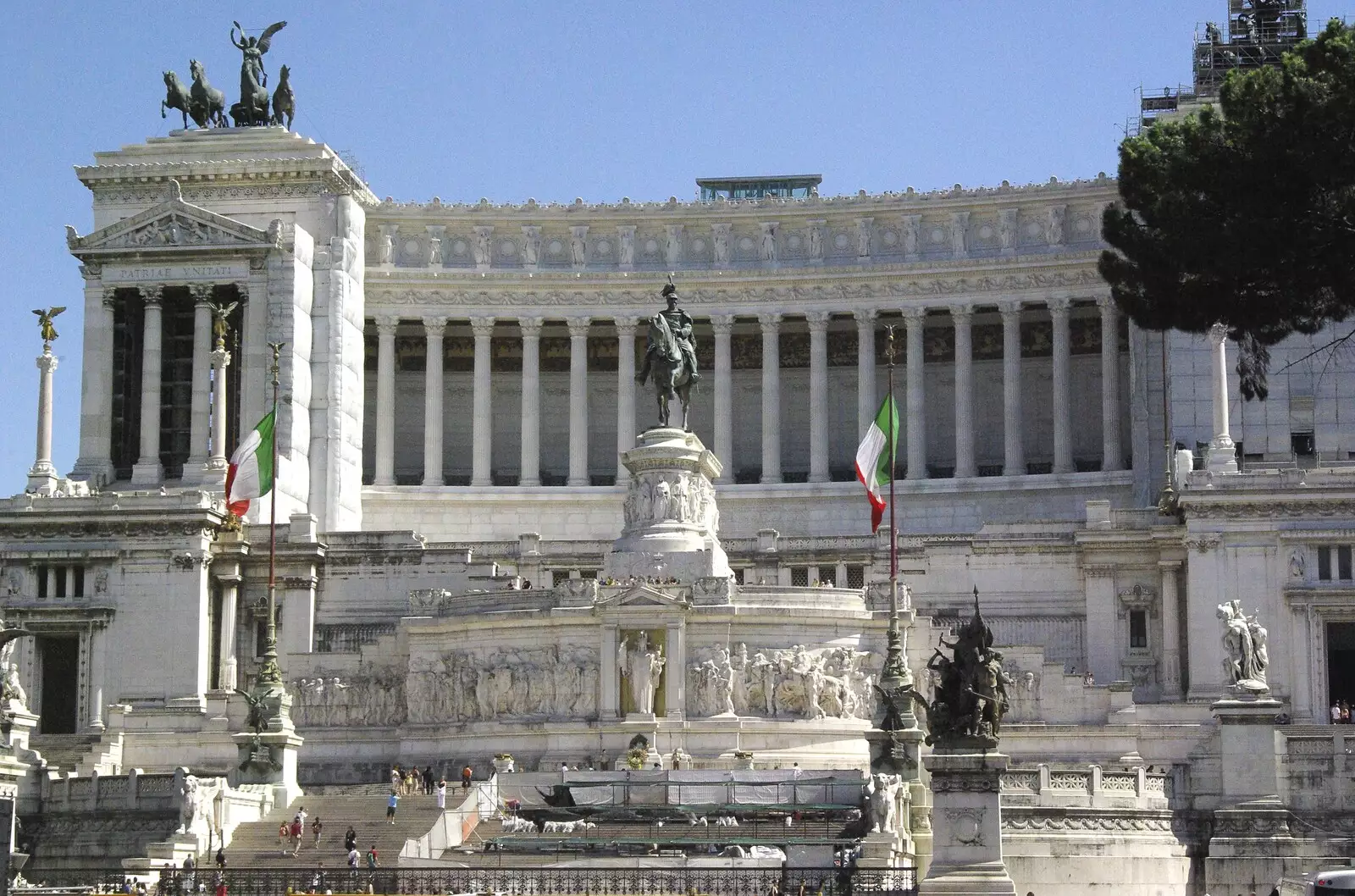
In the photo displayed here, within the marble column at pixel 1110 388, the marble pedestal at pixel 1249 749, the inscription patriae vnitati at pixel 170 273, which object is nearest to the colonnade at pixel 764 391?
the marble column at pixel 1110 388

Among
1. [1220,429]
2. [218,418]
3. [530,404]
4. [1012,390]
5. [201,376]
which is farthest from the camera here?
[530,404]

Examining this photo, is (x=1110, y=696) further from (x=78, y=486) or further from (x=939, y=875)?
(x=78, y=486)

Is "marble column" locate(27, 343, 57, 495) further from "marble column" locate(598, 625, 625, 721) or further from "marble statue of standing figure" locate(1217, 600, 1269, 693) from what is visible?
"marble statue of standing figure" locate(1217, 600, 1269, 693)

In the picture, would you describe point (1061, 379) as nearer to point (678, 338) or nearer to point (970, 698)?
point (678, 338)

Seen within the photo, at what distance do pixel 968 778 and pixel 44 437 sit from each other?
169 feet

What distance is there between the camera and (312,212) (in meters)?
103

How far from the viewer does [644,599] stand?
7700 centimetres

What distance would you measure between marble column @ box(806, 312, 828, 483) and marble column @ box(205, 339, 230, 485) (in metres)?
23.5

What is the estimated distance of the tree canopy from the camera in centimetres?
4934

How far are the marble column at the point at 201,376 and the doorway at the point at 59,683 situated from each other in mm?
11326

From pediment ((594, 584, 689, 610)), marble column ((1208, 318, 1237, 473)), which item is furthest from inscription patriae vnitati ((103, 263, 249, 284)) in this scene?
marble column ((1208, 318, 1237, 473))

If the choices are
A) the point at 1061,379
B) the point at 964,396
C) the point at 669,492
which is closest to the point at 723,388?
the point at 964,396

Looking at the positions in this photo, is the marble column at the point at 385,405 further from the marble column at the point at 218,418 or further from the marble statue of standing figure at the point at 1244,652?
the marble statue of standing figure at the point at 1244,652

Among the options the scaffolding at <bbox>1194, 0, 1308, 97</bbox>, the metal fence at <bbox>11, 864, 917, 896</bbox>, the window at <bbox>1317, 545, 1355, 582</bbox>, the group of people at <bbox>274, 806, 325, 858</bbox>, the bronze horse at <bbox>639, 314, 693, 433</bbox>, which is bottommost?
the metal fence at <bbox>11, 864, 917, 896</bbox>
